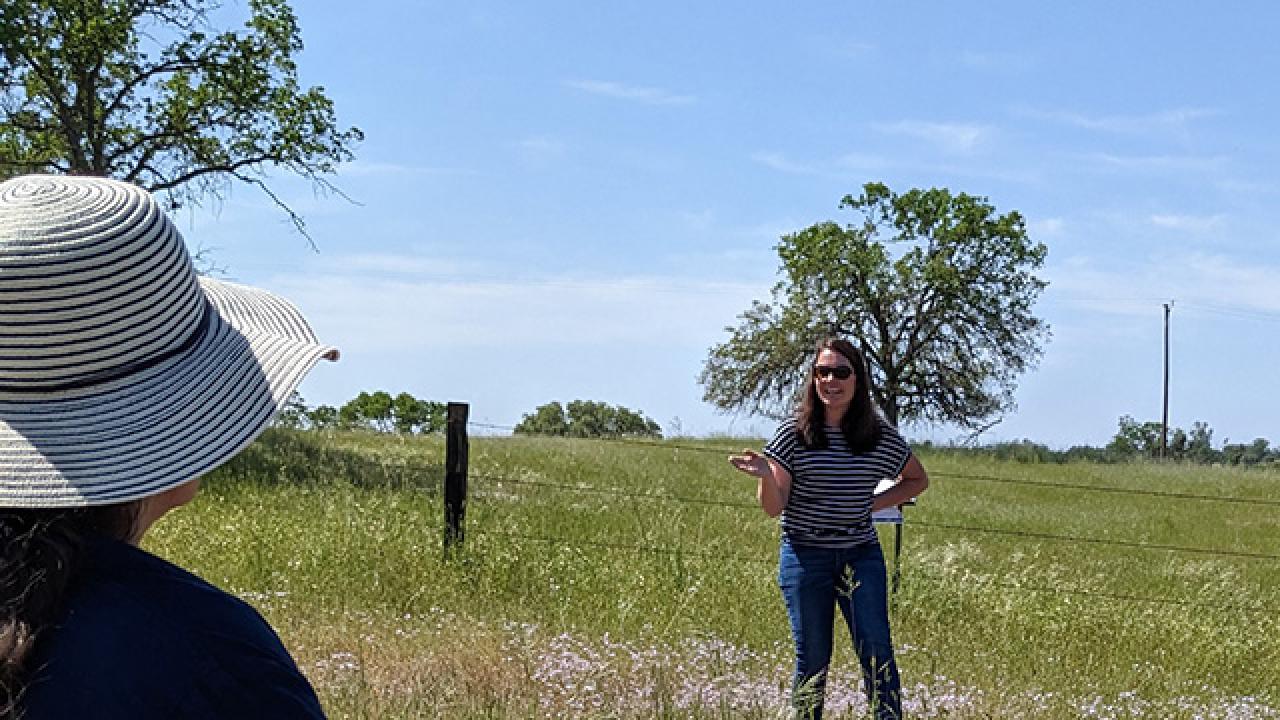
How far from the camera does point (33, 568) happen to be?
1411 millimetres

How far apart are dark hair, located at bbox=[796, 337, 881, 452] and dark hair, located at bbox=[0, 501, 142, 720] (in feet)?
14.3

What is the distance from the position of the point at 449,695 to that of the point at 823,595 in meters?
1.68

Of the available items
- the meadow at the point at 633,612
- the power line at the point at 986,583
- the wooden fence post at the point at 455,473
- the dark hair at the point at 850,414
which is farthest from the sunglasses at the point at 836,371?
the wooden fence post at the point at 455,473

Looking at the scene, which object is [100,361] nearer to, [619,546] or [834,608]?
[834,608]

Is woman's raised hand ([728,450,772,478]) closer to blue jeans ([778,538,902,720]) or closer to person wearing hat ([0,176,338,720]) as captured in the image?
blue jeans ([778,538,902,720])

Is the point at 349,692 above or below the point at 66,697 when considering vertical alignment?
below

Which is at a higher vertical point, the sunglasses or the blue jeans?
the sunglasses

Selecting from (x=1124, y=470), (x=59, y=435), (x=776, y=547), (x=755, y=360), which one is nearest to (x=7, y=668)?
(x=59, y=435)

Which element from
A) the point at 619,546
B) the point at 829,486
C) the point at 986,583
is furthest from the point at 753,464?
the point at 986,583

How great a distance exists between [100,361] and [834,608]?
4286 millimetres

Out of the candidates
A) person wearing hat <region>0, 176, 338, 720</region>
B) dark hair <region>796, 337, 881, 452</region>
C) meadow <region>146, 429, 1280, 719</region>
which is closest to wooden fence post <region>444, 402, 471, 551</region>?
Answer: meadow <region>146, 429, 1280, 719</region>

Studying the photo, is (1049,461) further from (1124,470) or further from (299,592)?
(299,592)

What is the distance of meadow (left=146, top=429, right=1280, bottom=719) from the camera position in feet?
19.9

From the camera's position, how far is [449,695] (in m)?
5.59
